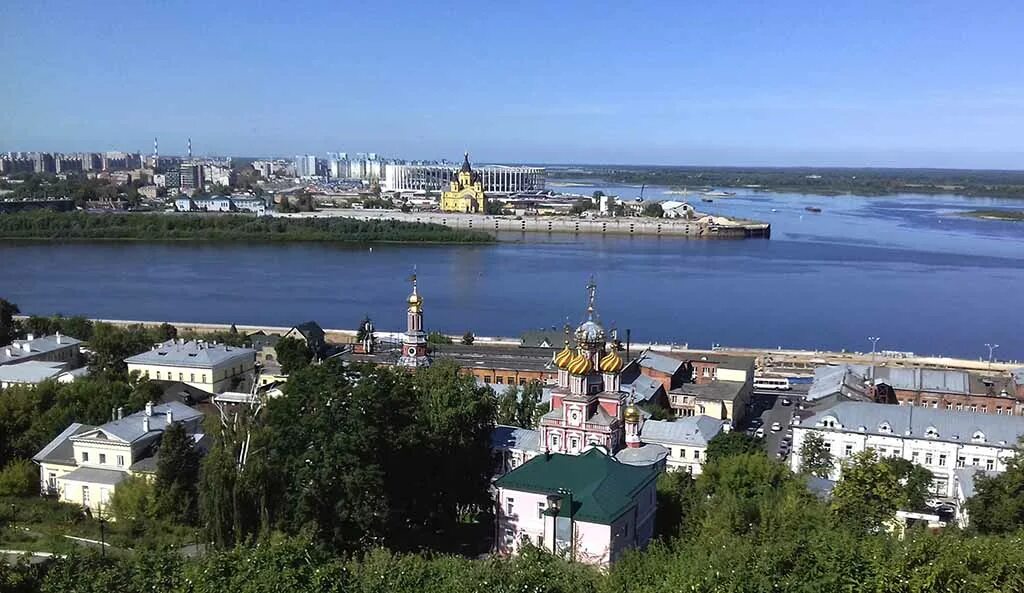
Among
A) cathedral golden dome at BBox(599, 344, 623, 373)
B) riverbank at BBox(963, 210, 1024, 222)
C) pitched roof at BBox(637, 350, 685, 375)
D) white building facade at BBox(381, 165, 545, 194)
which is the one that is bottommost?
pitched roof at BBox(637, 350, 685, 375)

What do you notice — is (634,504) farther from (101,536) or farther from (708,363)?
(708,363)

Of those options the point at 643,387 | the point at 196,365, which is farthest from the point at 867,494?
the point at 196,365

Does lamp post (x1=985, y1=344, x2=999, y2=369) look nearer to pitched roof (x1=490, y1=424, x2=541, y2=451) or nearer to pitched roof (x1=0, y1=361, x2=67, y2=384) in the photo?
pitched roof (x1=490, y1=424, x2=541, y2=451)

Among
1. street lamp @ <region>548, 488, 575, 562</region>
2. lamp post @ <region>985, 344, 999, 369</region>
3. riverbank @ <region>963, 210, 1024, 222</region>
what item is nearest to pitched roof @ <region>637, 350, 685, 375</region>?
street lamp @ <region>548, 488, 575, 562</region>

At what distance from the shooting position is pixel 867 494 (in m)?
5.95

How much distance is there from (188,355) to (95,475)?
11.8 feet

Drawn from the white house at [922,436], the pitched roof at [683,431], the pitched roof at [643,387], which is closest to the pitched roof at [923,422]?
Result: the white house at [922,436]

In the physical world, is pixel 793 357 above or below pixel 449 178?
below

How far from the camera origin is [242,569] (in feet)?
13.3

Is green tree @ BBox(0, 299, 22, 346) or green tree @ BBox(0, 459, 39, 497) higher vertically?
green tree @ BBox(0, 299, 22, 346)

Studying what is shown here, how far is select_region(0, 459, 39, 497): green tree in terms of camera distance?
685 centimetres

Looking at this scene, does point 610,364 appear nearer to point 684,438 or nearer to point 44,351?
point 684,438

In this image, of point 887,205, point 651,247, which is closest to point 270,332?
point 651,247

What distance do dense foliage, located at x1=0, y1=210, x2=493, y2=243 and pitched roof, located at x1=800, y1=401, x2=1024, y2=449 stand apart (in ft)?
75.9
